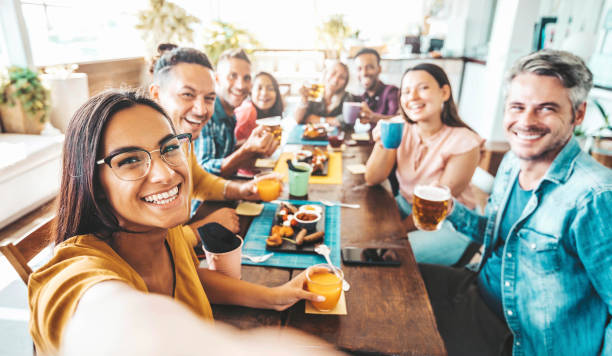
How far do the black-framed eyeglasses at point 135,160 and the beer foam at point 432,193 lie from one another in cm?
99

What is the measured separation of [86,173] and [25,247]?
1.81ft

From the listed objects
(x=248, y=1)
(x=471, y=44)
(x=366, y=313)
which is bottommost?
(x=366, y=313)

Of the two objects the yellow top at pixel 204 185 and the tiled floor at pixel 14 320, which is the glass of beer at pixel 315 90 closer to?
the yellow top at pixel 204 185

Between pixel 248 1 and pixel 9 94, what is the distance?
6.21 m

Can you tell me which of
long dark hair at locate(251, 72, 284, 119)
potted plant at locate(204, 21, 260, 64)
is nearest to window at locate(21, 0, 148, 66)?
potted plant at locate(204, 21, 260, 64)

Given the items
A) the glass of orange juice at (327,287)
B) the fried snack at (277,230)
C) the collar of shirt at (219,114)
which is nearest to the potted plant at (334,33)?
the collar of shirt at (219,114)

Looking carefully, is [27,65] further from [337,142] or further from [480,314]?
[480,314]

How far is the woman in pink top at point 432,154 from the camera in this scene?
187 centimetres

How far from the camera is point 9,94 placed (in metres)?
3.59

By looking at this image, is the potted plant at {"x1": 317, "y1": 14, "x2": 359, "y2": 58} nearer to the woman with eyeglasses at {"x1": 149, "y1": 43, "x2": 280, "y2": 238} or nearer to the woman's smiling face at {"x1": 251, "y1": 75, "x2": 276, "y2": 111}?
the woman's smiling face at {"x1": 251, "y1": 75, "x2": 276, "y2": 111}

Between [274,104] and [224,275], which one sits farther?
[274,104]

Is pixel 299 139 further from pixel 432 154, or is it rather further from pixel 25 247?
pixel 25 247

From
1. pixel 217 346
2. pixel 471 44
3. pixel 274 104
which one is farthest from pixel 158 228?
pixel 471 44

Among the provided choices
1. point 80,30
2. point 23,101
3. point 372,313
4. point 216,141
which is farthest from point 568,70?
point 80,30
